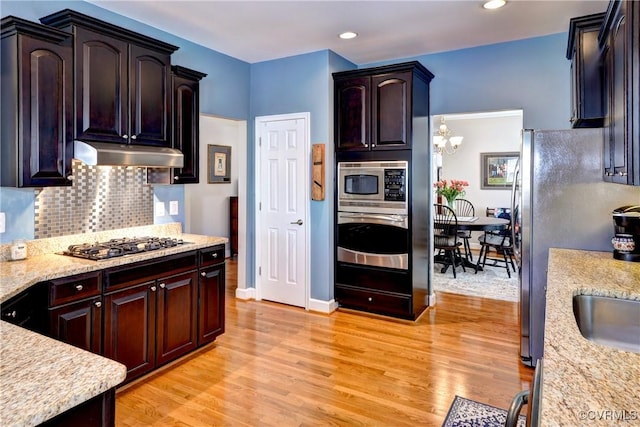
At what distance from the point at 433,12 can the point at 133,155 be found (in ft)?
8.34

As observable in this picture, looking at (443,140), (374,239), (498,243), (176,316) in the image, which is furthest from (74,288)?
(443,140)

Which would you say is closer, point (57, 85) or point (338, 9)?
point (57, 85)

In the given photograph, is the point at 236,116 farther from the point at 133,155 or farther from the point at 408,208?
the point at 408,208

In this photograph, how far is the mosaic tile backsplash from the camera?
8.98ft

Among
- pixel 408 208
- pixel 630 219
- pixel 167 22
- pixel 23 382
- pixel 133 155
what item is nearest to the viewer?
pixel 23 382

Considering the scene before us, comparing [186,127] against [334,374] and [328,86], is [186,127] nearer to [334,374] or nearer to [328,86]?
[328,86]

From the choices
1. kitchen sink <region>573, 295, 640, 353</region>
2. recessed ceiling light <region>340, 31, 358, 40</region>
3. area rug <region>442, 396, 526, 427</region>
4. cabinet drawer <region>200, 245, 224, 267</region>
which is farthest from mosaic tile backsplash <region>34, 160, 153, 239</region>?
kitchen sink <region>573, 295, 640, 353</region>

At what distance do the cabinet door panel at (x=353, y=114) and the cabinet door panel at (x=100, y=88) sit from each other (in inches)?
82.8

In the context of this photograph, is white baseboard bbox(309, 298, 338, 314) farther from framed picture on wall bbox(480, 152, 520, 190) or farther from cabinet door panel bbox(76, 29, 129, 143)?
framed picture on wall bbox(480, 152, 520, 190)

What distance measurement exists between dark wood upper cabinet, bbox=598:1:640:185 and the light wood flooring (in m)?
1.62

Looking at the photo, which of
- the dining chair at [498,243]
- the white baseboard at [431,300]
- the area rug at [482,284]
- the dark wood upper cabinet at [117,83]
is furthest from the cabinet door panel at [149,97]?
the dining chair at [498,243]

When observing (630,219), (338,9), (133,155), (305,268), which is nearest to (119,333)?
(133,155)

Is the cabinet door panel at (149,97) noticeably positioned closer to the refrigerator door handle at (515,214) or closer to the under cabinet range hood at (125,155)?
the under cabinet range hood at (125,155)

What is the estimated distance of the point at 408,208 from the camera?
393 cm
